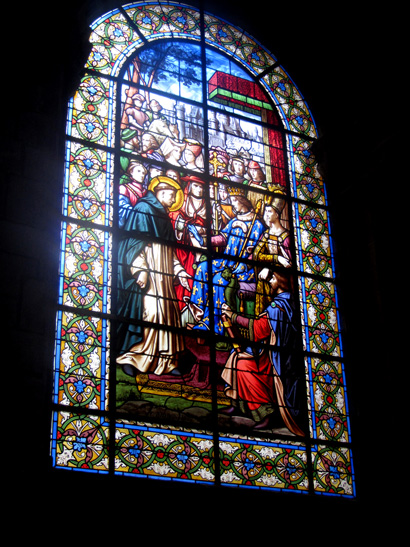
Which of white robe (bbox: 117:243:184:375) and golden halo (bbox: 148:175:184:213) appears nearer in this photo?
Result: white robe (bbox: 117:243:184:375)

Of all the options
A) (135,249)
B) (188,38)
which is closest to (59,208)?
(135,249)

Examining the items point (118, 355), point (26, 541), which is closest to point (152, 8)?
point (118, 355)

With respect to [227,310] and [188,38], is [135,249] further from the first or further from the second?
[188,38]

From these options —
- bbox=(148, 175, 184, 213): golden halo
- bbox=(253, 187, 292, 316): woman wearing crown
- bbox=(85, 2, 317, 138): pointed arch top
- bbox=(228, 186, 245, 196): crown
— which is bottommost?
bbox=(253, 187, 292, 316): woman wearing crown

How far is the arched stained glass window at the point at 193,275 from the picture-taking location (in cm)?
678

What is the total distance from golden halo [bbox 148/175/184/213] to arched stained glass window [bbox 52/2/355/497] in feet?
0.04

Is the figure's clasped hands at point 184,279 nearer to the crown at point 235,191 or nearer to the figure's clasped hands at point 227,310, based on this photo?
the figure's clasped hands at point 227,310

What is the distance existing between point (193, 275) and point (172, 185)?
88cm

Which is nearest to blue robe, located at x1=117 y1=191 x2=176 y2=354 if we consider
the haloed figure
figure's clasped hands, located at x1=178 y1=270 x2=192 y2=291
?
the haloed figure

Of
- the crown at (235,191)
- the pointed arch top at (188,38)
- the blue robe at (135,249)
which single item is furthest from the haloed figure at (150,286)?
the pointed arch top at (188,38)

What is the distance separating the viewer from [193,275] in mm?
7621

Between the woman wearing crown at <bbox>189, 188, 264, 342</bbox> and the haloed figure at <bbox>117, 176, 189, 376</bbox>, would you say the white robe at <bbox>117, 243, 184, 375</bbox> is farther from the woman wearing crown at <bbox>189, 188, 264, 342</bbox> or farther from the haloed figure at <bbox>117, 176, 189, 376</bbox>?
the woman wearing crown at <bbox>189, 188, 264, 342</bbox>

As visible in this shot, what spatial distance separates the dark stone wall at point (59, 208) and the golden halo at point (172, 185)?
964 millimetres

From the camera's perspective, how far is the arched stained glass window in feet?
22.2
